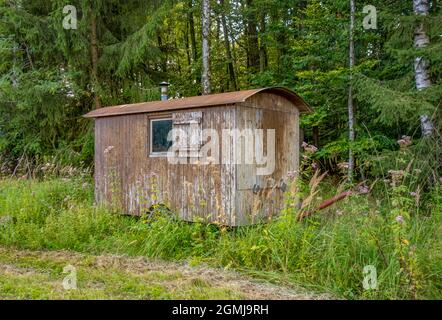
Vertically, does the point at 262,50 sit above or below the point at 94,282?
above

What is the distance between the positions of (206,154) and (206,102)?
2.81 feet

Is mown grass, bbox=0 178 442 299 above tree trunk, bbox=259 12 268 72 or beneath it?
beneath

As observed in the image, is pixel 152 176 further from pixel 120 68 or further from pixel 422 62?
pixel 422 62

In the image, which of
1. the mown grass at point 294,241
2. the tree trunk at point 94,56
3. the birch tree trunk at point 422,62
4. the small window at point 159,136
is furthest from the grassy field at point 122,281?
the tree trunk at point 94,56

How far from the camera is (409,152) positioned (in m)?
7.80

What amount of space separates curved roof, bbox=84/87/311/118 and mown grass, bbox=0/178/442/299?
1.92m

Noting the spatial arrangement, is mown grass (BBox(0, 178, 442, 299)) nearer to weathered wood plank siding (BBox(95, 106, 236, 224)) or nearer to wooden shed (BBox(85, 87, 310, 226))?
weathered wood plank siding (BBox(95, 106, 236, 224))

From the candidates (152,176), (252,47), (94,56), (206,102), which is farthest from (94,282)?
(252,47)

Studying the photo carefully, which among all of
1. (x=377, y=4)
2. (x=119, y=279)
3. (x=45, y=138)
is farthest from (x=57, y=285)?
(x=377, y=4)

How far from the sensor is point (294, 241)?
499cm

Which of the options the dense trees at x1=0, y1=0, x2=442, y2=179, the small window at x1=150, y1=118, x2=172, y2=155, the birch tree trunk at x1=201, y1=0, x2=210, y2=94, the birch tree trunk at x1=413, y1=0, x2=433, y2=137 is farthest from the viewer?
the birch tree trunk at x1=201, y1=0, x2=210, y2=94

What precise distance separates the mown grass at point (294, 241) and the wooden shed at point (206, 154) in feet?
1.56

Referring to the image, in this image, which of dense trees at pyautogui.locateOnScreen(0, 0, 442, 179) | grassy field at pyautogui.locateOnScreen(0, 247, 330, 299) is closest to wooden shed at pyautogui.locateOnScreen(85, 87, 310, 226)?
grassy field at pyautogui.locateOnScreen(0, 247, 330, 299)

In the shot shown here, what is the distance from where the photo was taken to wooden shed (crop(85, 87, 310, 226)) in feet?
21.0
